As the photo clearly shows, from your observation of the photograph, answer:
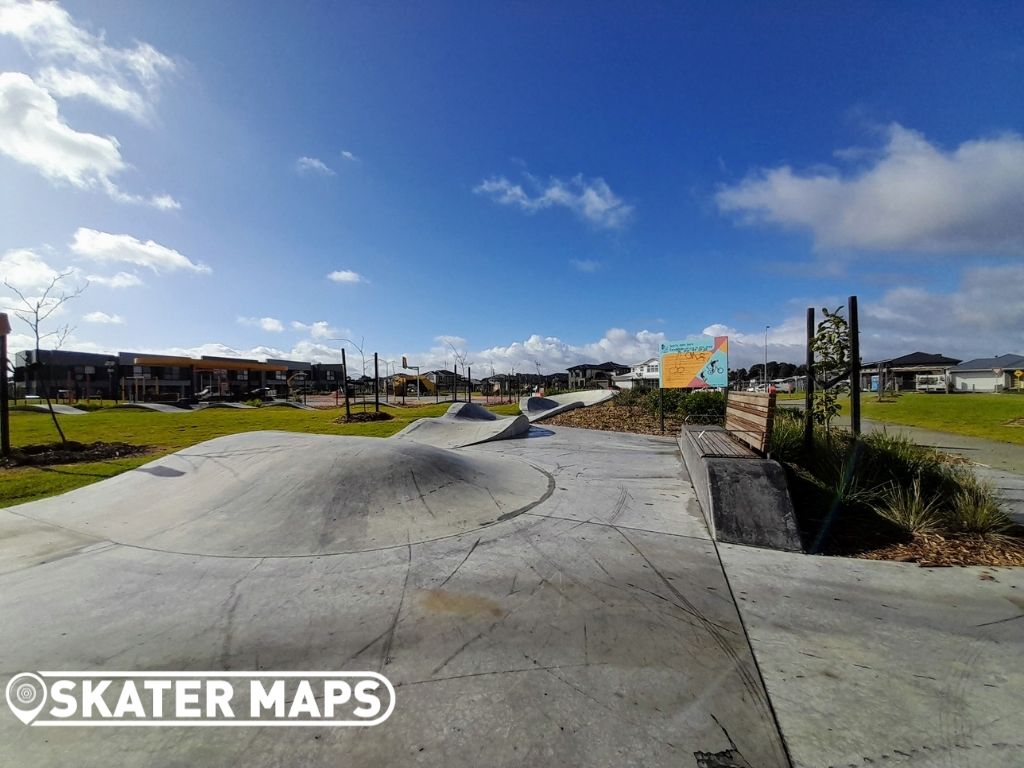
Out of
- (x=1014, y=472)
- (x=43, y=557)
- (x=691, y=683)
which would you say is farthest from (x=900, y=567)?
(x=43, y=557)

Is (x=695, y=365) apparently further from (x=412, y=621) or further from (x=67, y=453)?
(x=67, y=453)

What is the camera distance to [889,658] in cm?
280

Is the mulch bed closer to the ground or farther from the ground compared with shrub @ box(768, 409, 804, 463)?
closer to the ground

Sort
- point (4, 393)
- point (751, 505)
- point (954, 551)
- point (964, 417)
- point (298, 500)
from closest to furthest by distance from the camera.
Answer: point (954, 551) → point (751, 505) → point (298, 500) → point (4, 393) → point (964, 417)

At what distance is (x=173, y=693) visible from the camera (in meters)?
2.61

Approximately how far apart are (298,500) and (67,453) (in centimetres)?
908

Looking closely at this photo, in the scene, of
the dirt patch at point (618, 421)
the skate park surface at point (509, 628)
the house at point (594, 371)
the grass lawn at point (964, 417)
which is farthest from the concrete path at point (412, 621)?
the house at point (594, 371)

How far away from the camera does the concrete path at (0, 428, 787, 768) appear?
87.0 inches

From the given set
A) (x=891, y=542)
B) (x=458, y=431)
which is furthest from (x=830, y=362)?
(x=458, y=431)

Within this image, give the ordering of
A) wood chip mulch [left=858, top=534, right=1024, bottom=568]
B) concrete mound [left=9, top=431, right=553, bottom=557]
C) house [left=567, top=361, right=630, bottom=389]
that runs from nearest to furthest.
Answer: wood chip mulch [left=858, top=534, right=1024, bottom=568]
concrete mound [left=9, top=431, right=553, bottom=557]
house [left=567, top=361, right=630, bottom=389]

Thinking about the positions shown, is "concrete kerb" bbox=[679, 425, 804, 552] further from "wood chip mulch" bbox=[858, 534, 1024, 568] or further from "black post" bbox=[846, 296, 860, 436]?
"black post" bbox=[846, 296, 860, 436]

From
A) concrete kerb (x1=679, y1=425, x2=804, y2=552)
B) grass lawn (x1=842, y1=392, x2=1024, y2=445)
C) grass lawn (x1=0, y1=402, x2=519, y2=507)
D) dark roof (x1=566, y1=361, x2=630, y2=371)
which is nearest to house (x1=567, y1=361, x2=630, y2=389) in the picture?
dark roof (x1=566, y1=361, x2=630, y2=371)

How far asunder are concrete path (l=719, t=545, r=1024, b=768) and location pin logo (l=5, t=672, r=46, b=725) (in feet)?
12.7

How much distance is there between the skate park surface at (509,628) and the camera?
221cm
